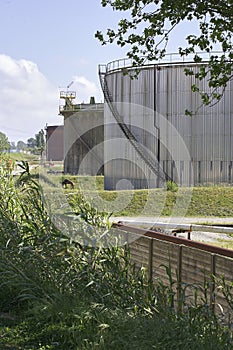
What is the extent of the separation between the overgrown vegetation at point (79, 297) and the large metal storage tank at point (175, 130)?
1042 inches

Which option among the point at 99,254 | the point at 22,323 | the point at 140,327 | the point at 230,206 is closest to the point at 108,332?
the point at 140,327

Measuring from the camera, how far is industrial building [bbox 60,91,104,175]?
50031mm

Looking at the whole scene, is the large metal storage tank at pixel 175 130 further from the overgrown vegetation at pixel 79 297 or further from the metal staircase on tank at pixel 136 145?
the overgrown vegetation at pixel 79 297

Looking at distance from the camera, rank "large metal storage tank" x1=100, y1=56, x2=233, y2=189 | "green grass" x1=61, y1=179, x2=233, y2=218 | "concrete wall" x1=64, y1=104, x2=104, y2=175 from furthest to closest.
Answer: "concrete wall" x1=64, y1=104, x2=104, y2=175
"large metal storage tank" x1=100, y1=56, x2=233, y2=189
"green grass" x1=61, y1=179, x2=233, y2=218

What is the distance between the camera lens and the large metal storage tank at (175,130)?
34406 mm

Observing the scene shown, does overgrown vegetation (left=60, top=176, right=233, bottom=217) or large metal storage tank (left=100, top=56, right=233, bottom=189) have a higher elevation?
large metal storage tank (left=100, top=56, right=233, bottom=189)

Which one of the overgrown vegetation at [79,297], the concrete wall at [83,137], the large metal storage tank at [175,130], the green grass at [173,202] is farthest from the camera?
the concrete wall at [83,137]

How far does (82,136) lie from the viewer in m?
51.9

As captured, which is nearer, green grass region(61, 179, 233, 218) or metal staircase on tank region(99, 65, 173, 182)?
green grass region(61, 179, 233, 218)

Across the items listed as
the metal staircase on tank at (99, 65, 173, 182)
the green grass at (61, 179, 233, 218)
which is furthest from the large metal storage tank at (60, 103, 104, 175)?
the green grass at (61, 179, 233, 218)

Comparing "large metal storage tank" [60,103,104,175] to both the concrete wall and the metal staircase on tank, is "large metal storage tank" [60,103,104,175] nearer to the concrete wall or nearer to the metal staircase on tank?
the concrete wall

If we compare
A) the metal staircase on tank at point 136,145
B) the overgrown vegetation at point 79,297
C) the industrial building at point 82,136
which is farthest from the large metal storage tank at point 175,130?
the overgrown vegetation at point 79,297

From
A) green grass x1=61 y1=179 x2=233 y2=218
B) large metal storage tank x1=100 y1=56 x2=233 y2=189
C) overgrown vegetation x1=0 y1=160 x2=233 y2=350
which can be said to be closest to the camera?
overgrown vegetation x1=0 y1=160 x2=233 y2=350

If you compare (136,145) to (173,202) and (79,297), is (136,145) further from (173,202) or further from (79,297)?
(79,297)
